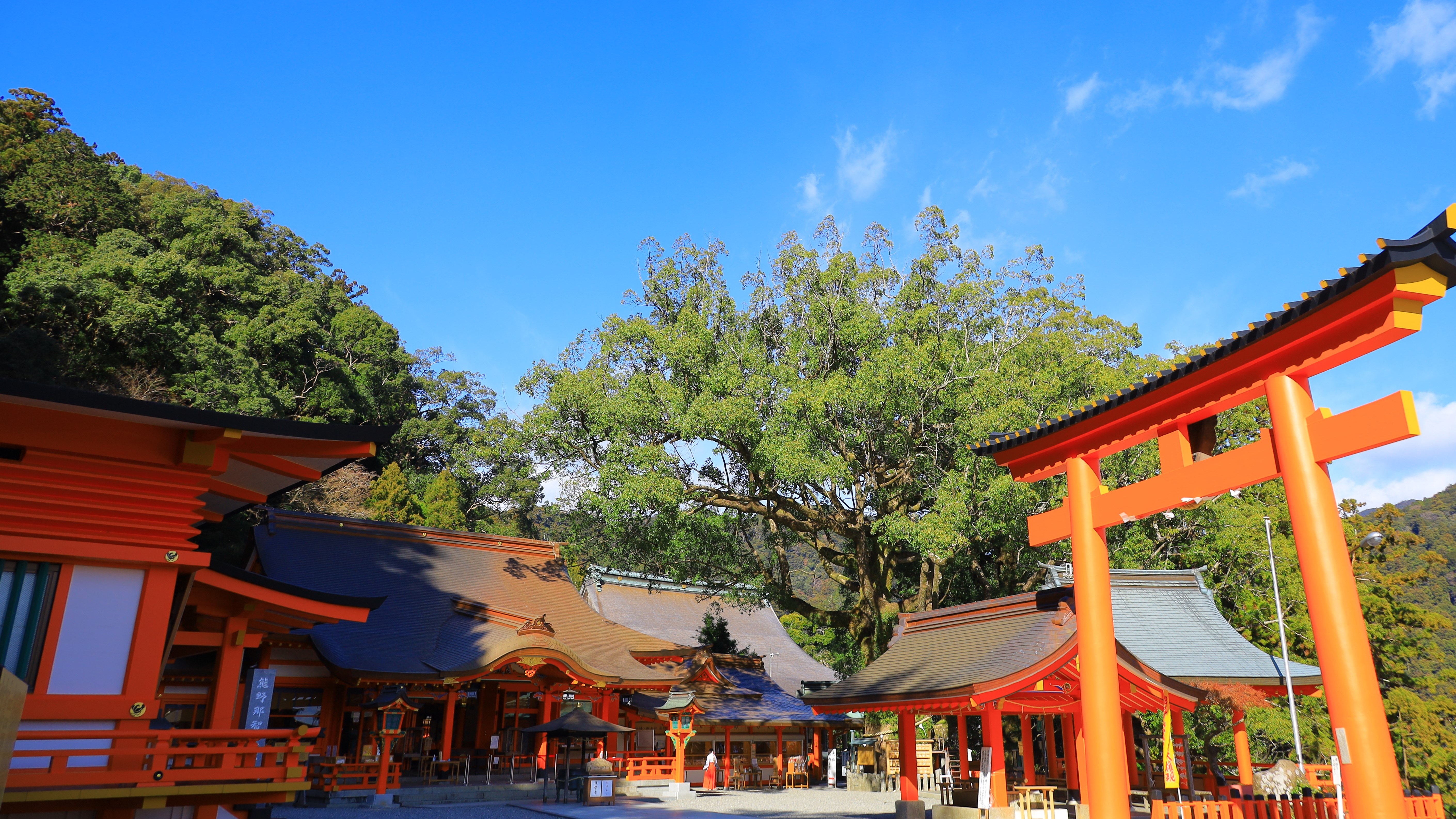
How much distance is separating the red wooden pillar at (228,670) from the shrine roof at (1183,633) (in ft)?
47.9

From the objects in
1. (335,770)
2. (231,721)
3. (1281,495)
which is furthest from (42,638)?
(1281,495)

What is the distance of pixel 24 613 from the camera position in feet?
25.0

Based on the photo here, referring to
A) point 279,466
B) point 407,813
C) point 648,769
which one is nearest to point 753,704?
point 648,769

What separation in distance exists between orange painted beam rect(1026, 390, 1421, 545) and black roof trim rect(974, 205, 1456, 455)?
69 centimetres

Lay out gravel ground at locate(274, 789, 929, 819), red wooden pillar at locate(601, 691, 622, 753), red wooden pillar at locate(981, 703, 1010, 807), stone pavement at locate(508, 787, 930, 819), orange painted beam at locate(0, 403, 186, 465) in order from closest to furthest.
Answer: orange painted beam at locate(0, 403, 186, 465), red wooden pillar at locate(981, 703, 1010, 807), gravel ground at locate(274, 789, 929, 819), stone pavement at locate(508, 787, 930, 819), red wooden pillar at locate(601, 691, 622, 753)

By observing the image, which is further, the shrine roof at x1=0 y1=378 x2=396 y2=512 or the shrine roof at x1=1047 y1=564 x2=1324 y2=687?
the shrine roof at x1=1047 y1=564 x2=1324 y2=687

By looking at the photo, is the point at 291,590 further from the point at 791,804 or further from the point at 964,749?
the point at 964,749

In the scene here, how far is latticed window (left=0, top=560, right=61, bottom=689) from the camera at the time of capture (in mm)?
7500

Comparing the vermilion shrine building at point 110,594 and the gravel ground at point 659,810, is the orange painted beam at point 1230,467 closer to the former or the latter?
the vermilion shrine building at point 110,594

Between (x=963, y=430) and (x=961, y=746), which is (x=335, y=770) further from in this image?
(x=963, y=430)

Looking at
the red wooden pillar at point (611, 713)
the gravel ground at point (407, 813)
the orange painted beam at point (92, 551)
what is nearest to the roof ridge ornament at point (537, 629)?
the red wooden pillar at point (611, 713)

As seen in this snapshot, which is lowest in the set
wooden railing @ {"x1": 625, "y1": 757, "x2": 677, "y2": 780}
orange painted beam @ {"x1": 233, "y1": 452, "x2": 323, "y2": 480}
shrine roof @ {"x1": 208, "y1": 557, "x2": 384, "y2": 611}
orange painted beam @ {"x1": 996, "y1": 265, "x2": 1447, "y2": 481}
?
wooden railing @ {"x1": 625, "y1": 757, "x2": 677, "y2": 780}

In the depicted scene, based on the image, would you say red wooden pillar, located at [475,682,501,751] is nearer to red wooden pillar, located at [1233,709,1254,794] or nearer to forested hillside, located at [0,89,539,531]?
forested hillside, located at [0,89,539,531]

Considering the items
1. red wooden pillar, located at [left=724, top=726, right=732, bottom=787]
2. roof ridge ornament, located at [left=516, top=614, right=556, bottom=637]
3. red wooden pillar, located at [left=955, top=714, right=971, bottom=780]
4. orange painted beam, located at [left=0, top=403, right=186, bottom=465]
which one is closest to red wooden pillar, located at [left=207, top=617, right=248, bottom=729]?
orange painted beam, located at [left=0, top=403, right=186, bottom=465]
